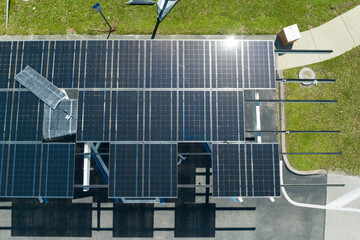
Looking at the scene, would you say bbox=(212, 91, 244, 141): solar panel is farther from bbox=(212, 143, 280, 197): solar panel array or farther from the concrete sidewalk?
the concrete sidewalk

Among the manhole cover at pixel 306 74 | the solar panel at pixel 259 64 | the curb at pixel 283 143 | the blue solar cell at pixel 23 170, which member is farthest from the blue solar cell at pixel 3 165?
the manhole cover at pixel 306 74

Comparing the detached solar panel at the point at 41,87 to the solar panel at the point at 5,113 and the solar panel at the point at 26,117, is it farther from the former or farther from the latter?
the solar panel at the point at 5,113

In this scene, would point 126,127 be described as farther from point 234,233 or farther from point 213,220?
point 234,233

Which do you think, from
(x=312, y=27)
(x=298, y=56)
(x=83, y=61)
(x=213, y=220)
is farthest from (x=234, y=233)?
(x=312, y=27)

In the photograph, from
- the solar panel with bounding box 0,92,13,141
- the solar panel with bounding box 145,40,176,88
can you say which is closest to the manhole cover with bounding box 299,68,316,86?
the solar panel with bounding box 145,40,176,88

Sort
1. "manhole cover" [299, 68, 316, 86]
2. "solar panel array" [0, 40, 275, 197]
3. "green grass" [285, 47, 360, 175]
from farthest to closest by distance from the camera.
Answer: "manhole cover" [299, 68, 316, 86], "green grass" [285, 47, 360, 175], "solar panel array" [0, 40, 275, 197]
